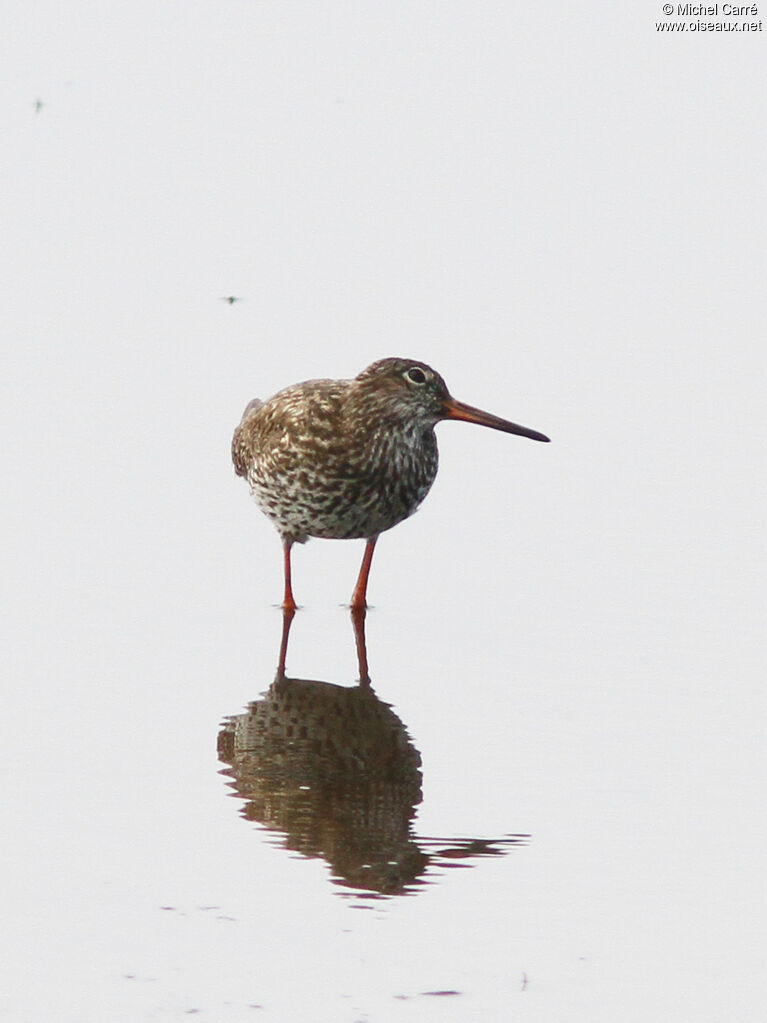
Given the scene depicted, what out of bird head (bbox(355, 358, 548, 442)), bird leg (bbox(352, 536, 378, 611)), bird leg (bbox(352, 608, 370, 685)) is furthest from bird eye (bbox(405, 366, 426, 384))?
bird leg (bbox(352, 608, 370, 685))

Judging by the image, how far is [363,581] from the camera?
1302cm

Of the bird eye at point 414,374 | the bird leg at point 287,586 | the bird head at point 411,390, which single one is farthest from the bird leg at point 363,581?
the bird eye at point 414,374

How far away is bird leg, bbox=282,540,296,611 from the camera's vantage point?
42.2 ft

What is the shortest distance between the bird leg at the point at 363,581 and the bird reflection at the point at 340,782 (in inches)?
61.4

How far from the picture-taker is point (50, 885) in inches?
307

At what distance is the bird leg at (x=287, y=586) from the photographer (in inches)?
506

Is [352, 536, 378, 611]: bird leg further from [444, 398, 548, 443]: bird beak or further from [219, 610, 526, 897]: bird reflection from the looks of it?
[219, 610, 526, 897]: bird reflection

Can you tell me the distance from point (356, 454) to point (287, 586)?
104 cm

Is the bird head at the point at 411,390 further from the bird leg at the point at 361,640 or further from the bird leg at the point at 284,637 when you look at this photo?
the bird leg at the point at 284,637

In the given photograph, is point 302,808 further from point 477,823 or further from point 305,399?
point 305,399

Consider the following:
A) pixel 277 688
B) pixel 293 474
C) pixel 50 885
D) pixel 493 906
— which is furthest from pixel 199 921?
pixel 293 474

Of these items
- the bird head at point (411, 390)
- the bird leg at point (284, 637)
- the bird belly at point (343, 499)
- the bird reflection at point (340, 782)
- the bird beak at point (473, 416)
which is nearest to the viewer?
the bird reflection at point (340, 782)

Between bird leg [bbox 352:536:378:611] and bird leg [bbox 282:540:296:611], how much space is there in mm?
417

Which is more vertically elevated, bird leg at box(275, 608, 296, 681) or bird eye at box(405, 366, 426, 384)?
bird eye at box(405, 366, 426, 384)
